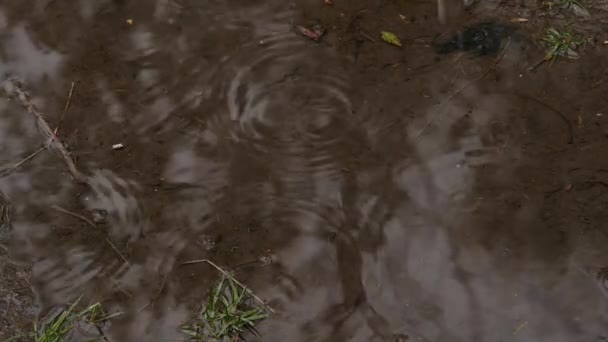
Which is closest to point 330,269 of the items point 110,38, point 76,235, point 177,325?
point 177,325

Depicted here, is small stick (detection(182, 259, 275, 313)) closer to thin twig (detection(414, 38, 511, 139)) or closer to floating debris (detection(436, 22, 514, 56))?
thin twig (detection(414, 38, 511, 139))

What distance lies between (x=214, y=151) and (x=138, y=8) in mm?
1196

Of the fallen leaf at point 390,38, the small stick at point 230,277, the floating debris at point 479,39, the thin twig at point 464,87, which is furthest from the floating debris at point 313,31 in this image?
the small stick at point 230,277

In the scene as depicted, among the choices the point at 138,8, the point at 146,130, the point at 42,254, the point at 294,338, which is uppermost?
the point at 138,8

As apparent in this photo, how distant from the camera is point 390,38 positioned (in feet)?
11.8

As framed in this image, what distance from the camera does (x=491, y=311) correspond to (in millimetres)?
2820

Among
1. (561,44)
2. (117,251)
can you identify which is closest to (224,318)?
(117,251)

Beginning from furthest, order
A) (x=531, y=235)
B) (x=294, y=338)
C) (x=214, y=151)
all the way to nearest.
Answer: (x=214, y=151), (x=531, y=235), (x=294, y=338)

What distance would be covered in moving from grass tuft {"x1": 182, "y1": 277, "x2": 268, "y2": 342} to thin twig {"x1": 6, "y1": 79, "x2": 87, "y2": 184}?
0.96 meters

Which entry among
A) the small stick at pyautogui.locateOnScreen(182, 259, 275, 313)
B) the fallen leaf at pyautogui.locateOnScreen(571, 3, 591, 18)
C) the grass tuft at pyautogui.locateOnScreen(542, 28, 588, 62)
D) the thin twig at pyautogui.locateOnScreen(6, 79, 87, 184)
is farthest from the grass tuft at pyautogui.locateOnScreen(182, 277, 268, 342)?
the fallen leaf at pyautogui.locateOnScreen(571, 3, 591, 18)

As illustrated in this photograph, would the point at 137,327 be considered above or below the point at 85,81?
below

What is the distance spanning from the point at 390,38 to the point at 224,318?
5.94ft

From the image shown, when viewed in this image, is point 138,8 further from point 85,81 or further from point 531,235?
point 531,235

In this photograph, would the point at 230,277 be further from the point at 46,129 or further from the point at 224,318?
the point at 46,129
